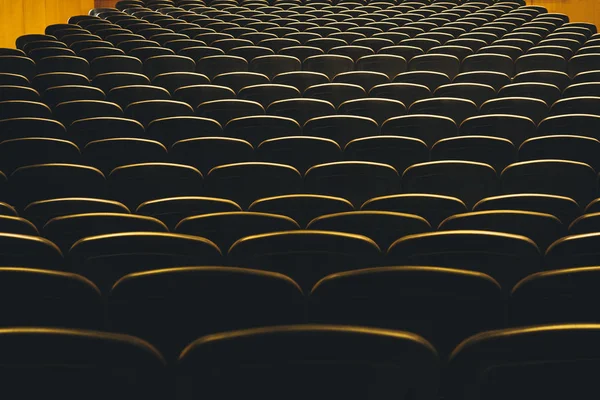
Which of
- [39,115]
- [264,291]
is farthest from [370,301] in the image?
[39,115]

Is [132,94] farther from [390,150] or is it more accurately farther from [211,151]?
[390,150]

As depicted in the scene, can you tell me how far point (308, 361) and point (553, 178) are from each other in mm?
2219

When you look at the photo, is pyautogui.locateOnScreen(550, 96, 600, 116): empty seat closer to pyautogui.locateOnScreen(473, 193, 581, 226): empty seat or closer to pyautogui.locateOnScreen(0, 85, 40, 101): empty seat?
pyautogui.locateOnScreen(473, 193, 581, 226): empty seat

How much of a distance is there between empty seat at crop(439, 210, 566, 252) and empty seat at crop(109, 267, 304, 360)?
88cm

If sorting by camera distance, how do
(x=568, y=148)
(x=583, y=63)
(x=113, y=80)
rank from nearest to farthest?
(x=568, y=148), (x=113, y=80), (x=583, y=63)

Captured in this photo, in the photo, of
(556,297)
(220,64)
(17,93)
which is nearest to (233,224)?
(556,297)

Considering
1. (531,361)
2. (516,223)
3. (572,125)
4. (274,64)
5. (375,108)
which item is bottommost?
(274,64)

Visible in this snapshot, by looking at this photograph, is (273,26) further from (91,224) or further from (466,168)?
(91,224)

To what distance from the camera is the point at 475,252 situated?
2086mm

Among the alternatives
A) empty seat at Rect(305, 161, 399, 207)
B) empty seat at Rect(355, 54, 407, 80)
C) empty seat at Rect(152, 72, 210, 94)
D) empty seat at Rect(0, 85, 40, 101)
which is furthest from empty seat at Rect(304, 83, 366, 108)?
empty seat at Rect(305, 161, 399, 207)

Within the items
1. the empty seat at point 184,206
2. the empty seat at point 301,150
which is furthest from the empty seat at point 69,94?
the empty seat at point 184,206

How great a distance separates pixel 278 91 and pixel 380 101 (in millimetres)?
813

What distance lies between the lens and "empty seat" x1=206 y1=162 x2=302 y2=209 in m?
3.14

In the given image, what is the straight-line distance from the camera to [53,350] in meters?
1.24
